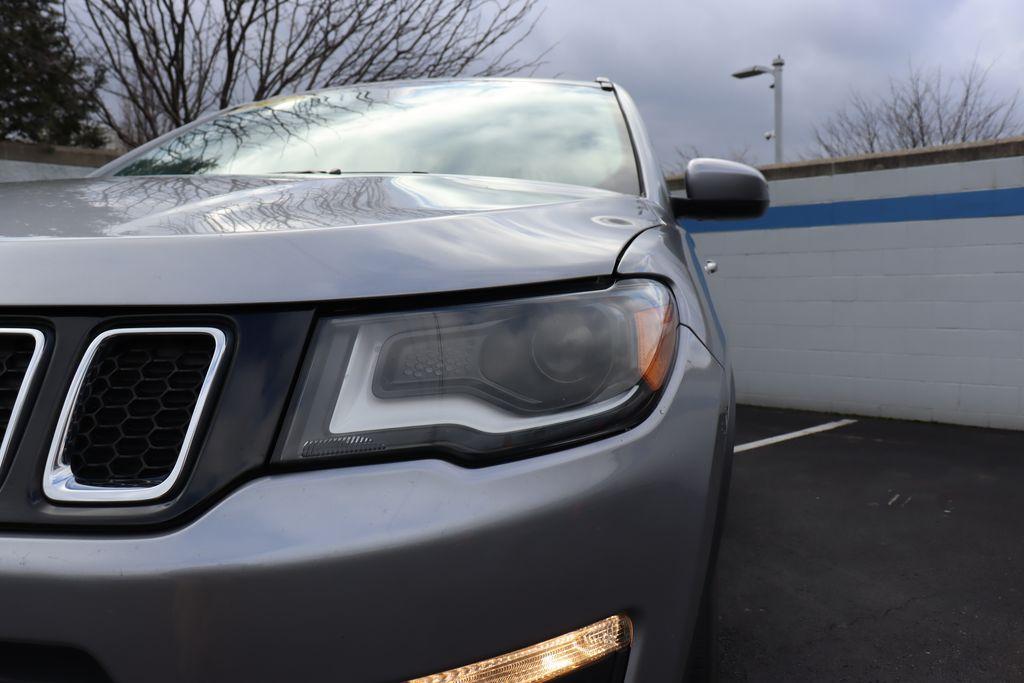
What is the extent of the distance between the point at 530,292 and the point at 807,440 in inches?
196

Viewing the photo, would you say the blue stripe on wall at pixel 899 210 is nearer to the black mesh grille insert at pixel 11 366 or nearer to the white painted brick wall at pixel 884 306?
the white painted brick wall at pixel 884 306

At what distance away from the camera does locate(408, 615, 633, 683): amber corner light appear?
0.90 metres

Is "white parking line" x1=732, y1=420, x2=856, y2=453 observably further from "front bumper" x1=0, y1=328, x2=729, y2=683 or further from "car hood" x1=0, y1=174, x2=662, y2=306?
"front bumper" x1=0, y1=328, x2=729, y2=683

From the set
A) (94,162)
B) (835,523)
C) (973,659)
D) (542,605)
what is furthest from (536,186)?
(94,162)

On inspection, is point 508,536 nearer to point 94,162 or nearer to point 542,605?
point 542,605

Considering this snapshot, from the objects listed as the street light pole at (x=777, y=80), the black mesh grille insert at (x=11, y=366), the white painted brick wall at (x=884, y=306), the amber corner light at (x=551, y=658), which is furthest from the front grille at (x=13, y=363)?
the street light pole at (x=777, y=80)

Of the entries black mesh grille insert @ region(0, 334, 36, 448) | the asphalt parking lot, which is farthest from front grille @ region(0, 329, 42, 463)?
the asphalt parking lot

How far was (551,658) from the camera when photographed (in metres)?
0.94

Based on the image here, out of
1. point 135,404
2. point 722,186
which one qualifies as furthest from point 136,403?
point 722,186

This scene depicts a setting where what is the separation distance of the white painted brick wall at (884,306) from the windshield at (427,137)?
4.67m

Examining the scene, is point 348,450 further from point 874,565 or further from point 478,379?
point 874,565

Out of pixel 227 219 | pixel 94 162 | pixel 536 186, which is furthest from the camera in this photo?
pixel 94 162

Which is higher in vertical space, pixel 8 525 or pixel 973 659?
pixel 8 525

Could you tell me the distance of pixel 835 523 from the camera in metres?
3.60
